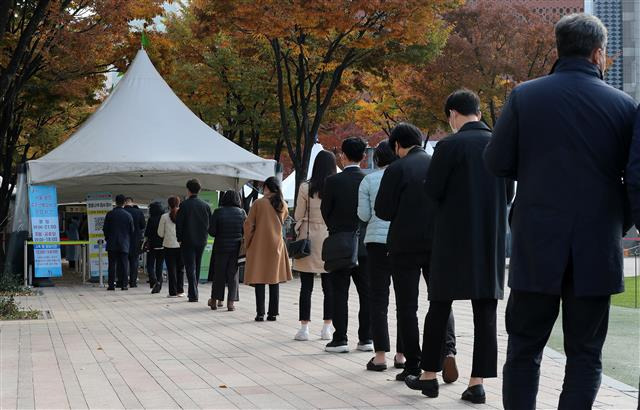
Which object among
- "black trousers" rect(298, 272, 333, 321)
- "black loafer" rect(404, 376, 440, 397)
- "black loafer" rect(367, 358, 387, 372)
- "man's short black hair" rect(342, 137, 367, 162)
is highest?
"man's short black hair" rect(342, 137, 367, 162)

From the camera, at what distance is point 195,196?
53.6ft

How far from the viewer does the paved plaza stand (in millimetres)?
6684

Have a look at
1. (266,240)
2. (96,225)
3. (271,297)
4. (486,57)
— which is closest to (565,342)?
(266,240)

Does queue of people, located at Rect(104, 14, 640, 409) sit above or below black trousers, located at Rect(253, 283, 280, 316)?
above

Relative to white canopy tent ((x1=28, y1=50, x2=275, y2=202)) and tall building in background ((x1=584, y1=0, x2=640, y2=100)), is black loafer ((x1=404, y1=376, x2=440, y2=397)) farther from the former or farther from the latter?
tall building in background ((x1=584, y1=0, x2=640, y2=100))

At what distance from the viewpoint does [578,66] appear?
4.55 m

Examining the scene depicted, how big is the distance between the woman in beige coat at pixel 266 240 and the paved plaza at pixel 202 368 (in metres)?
0.56

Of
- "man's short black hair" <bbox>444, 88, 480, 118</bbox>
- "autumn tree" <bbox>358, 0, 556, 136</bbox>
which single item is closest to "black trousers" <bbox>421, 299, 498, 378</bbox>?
"man's short black hair" <bbox>444, 88, 480, 118</bbox>

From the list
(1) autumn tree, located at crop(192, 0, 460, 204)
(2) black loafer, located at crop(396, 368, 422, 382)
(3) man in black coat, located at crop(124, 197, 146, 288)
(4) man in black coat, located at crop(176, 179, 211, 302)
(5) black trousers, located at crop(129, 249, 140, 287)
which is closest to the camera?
(2) black loafer, located at crop(396, 368, 422, 382)

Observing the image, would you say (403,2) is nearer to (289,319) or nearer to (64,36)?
(64,36)

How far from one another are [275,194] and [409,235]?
5.34 meters

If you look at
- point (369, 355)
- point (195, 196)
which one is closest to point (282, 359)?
point (369, 355)

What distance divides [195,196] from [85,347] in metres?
6.67

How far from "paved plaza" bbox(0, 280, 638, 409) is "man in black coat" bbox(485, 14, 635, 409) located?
203cm
